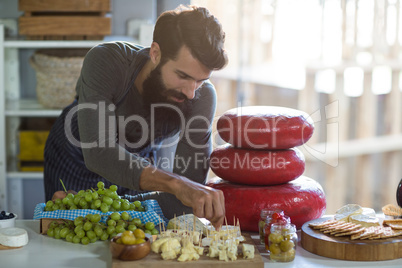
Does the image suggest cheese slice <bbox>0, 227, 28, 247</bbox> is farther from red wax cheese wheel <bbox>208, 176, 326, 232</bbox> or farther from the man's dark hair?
the man's dark hair

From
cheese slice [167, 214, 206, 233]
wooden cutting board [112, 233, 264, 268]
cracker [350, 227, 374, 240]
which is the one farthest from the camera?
cheese slice [167, 214, 206, 233]

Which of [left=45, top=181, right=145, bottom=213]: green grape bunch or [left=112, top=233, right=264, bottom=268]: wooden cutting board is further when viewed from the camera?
[left=45, top=181, right=145, bottom=213]: green grape bunch

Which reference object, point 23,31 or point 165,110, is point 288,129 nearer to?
point 165,110

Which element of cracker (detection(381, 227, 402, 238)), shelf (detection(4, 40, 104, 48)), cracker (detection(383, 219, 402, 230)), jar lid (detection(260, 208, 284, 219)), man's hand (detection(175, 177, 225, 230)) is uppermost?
shelf (detection(4, 40, 104, 48))

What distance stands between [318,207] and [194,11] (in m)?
0.72

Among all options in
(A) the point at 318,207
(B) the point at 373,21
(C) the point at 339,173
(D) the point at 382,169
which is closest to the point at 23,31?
(A) the point at 318,207

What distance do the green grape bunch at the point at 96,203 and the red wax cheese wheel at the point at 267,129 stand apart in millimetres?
365

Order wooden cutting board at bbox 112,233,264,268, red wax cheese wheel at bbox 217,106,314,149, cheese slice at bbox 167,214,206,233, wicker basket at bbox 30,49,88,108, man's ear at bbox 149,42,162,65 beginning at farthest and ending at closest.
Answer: wicker basket at bbox 30,49,88,108 → man's ear at bbox 149,42,162,65 → red wax cheese wheel at bbox 217,106,314,149 → cheese slice at bbox 167,214,206,233 → wooden cutting board at bbox 112,233,264,268

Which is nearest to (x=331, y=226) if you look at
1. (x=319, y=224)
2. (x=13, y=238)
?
(x=319, y=224)

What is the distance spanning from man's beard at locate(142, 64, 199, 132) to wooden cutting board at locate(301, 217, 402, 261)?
66cm

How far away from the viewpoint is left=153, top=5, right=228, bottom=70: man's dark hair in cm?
164

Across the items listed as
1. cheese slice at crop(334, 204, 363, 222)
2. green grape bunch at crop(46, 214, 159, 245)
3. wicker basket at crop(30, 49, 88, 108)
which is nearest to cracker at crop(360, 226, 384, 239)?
cheese slice at crop(334, 204, 363, 222)

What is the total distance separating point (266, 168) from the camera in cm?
160

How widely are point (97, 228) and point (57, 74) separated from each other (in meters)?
1.20
